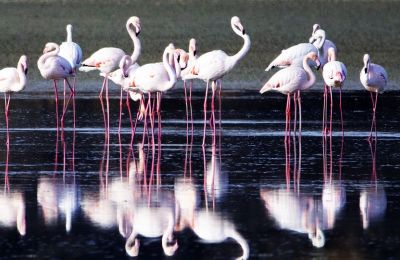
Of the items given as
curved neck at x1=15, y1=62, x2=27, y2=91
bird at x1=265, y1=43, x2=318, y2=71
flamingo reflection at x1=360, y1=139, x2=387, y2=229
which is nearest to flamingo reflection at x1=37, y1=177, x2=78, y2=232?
flamingo reflection at x1=360, y1=139, x2=387, y2=229

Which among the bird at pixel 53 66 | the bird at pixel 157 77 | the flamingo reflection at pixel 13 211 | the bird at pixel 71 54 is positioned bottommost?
the flamingo reflection at pixel 13 211

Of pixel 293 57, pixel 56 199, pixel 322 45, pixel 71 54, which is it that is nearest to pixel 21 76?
pixel 71 54

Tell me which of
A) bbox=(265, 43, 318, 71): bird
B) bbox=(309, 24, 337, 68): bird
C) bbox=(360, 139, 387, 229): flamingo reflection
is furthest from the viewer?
bbox=(309, 24, 337, 68): bird

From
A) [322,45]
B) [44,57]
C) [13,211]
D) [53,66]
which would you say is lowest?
[13,211]

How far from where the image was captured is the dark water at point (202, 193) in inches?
349

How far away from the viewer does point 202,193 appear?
36.4 ft

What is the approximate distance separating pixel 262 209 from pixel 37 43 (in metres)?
19.7

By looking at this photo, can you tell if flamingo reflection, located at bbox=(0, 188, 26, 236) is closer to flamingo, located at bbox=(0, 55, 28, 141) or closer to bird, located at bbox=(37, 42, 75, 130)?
flamingo, located at bbox=(0, 55, 28, 141)

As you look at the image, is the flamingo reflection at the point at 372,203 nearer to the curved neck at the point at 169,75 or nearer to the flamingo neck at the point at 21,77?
the curved neck at the point at 169,75

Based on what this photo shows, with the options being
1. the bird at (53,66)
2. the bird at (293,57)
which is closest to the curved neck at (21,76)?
the bird at (53,66)

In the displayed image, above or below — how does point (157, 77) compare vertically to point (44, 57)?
below

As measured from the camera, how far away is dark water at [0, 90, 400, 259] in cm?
886

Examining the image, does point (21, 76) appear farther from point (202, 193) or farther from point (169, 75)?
point (202, 193)

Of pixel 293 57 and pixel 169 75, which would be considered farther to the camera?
pixel 293 57
